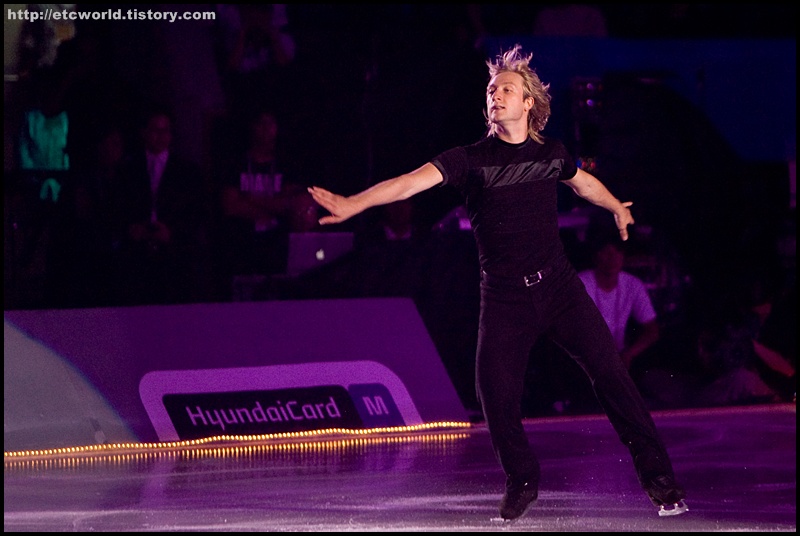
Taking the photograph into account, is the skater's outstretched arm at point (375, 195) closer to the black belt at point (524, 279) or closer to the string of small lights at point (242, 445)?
the black belt at point (524, 279)

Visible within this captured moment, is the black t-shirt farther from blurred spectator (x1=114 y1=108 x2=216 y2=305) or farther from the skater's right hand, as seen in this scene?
blurred spectator (x1=114 y1=108 x2=216 y2=305)

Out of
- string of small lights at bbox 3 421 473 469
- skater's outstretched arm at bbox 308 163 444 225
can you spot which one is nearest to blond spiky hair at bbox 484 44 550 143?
skater's outstretched arm at bbox 308 163 444 225

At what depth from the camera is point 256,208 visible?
9.23m

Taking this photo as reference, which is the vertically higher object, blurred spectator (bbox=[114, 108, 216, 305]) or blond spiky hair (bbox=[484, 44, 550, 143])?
blond spiky hair (bbox=[484, 44, 550, 143])

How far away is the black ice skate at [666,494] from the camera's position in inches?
225

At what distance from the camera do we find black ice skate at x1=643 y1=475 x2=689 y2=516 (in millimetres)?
5719

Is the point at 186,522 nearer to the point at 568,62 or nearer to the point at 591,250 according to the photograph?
the point at 591,250

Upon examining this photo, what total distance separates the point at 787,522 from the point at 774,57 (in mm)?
6034

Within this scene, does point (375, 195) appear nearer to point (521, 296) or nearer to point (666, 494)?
point (521, 296)

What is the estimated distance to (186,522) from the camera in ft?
19.9

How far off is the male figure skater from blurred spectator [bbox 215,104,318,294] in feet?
12.0

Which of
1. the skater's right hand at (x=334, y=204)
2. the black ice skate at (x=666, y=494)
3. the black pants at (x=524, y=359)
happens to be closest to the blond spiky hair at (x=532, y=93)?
the black pants at (x=524, y=359)

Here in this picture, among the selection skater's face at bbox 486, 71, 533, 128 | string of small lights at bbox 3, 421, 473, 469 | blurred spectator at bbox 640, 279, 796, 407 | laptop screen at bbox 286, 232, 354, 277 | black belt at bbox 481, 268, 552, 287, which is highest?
skater's face at bbox 486, 71, 533, 128

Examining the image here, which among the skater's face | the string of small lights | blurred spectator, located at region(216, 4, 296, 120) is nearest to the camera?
the skater's face
